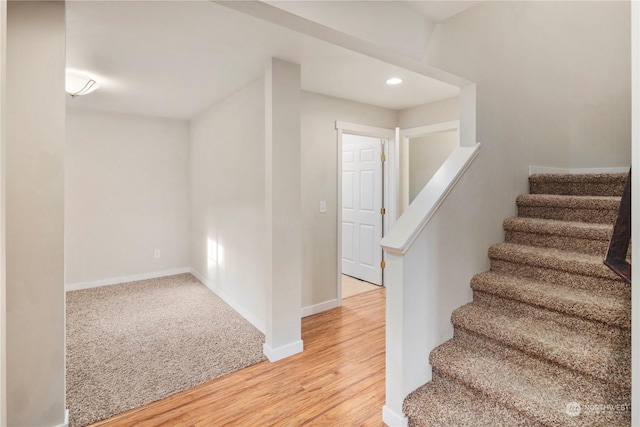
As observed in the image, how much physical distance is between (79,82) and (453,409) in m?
3.75


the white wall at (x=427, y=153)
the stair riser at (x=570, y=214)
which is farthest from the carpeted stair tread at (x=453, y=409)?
the white wall at (x=427, y=153)

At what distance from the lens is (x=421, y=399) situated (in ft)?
5.81

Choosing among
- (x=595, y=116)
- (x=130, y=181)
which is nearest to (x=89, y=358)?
(x=130, y=181)

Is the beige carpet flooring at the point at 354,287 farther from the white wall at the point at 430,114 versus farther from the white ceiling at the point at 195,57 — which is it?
the white ceiling at the point at 195,57

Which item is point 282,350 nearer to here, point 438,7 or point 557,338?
point 557,338

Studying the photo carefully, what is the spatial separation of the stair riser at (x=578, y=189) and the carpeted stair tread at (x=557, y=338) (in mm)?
1236

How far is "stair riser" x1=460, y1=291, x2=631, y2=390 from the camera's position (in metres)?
1.47

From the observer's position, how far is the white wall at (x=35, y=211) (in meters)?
1.60

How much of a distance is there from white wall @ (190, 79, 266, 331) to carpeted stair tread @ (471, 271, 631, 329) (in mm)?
1789

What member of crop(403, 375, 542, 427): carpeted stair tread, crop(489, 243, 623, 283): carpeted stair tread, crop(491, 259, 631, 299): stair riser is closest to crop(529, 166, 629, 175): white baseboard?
crop(489, 243, 623, 283): carpeted stair tread

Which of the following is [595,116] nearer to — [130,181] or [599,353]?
[599,353]

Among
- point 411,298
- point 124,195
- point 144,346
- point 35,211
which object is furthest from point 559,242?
point 124,195

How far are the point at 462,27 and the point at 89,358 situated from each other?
356 cm

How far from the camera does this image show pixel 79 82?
2.97m
